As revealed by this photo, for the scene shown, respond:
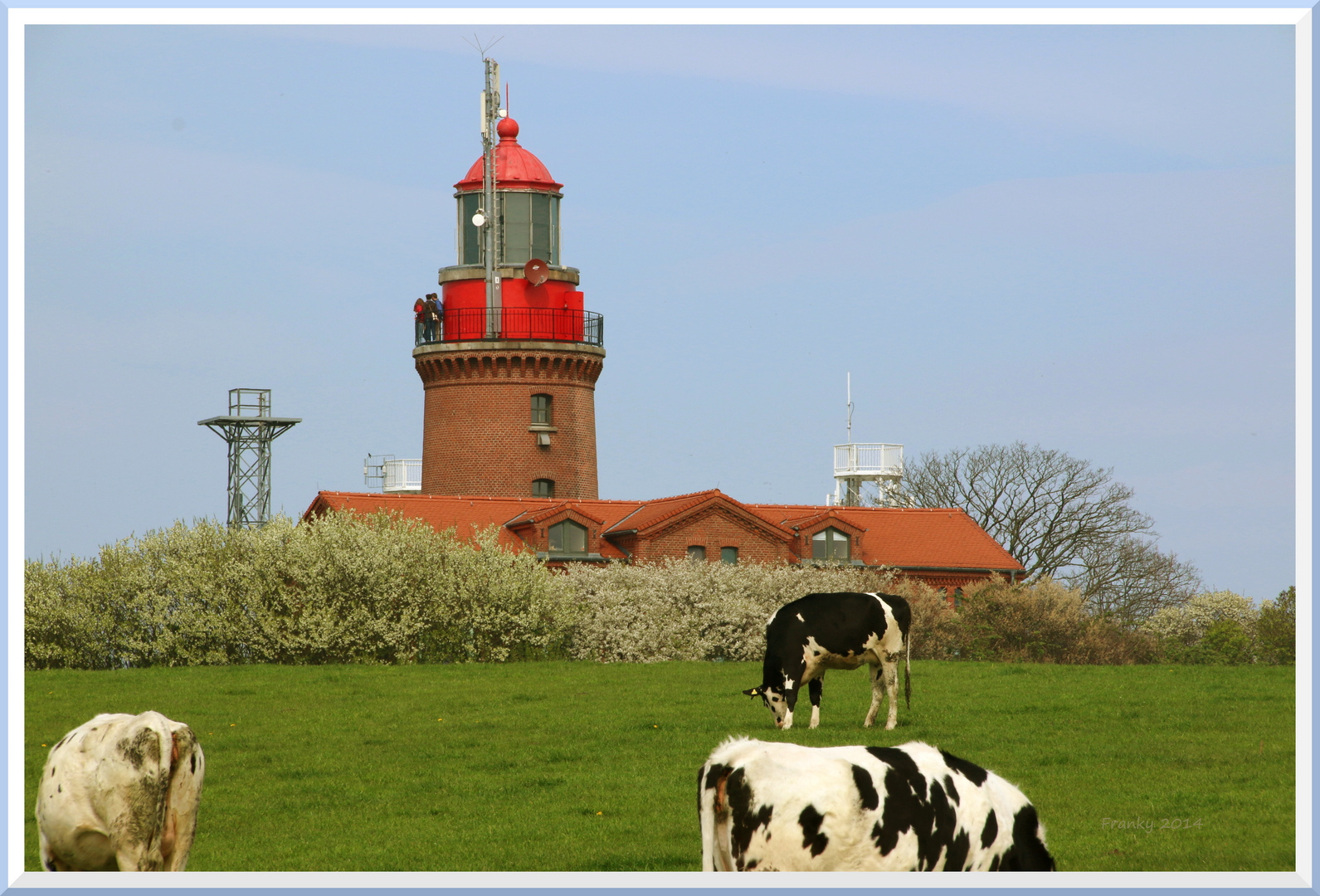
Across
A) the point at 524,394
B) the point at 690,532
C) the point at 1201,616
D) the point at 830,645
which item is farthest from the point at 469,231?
the point at 830,645

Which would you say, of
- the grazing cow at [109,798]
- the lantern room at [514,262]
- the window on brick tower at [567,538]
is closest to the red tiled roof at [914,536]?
the window on brick tower at [567,538]

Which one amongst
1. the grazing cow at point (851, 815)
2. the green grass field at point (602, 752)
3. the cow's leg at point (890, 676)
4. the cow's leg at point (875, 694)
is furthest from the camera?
the cow's leg at point (890, 676)

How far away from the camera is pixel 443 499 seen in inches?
1855

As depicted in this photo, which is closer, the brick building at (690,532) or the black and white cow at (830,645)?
the black and white cow at (830,645)

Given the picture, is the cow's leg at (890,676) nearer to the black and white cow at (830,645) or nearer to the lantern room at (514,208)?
the black and white cow at (830,645)

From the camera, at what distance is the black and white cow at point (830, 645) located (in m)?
20.4

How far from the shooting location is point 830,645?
67.4ft

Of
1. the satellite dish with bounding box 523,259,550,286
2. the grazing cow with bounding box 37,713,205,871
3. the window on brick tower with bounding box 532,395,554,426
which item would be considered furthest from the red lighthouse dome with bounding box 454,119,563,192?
the grazing cow with bounding box 37,713,205,871

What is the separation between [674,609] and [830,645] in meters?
19.5

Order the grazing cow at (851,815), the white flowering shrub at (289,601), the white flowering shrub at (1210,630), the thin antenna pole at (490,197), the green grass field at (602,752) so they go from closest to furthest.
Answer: the grazing cow at (851,815) < the green grass field at (602,752) < the white flowering shrub at (289,601) < the white flowering shrub at (1210,630) < the thin antenna pole at (490,197)

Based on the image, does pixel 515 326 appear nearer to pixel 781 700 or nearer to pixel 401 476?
pixel 401 476

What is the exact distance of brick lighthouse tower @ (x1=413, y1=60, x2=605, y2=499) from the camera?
161ft

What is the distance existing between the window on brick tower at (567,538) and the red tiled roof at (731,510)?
594mm

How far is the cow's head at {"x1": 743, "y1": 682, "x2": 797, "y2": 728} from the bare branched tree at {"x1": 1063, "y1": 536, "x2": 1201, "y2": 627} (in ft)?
148
